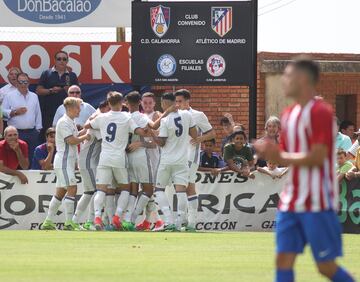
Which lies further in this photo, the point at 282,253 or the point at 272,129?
the point at 272,129

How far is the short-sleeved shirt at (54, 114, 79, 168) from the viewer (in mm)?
19375

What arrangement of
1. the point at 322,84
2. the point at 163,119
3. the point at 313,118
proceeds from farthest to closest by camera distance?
the point at 322,84
the point at 163,119
the point at 313,118

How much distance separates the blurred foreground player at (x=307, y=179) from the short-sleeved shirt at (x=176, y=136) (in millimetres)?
9936

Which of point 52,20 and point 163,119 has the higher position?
point 52,20

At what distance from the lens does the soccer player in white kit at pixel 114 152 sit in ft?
62.6

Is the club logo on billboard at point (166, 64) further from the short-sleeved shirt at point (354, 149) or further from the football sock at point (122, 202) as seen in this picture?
the football sock at point (122, 202)

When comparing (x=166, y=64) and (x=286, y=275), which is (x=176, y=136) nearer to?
(x=166, y=64)

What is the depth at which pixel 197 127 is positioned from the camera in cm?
1972

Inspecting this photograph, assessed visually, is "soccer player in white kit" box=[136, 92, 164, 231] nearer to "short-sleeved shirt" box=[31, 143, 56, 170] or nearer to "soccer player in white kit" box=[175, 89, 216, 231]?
"soccer player in white kit" box=[175, 89, 216, 231]

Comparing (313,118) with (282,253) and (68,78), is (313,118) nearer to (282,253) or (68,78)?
(282,253)

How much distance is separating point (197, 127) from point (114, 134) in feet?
4.76

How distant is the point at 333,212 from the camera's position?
8.91 meters

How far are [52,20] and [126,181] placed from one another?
5628 mm

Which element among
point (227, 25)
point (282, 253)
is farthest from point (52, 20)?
point (282, 253)
